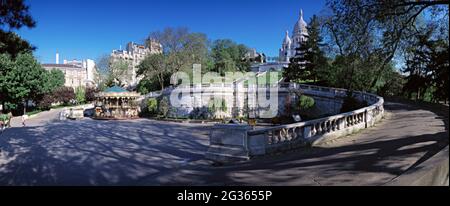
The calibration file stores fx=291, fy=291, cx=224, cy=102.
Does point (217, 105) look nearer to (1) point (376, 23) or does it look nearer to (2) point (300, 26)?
(1) point (376, 23)

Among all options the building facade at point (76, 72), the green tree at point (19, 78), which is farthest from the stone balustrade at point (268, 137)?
the building facade at point (76, 72)

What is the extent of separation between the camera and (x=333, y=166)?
6.17 meters

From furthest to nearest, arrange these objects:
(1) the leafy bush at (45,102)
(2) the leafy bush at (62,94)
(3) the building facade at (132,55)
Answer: (2) the leafy bush at (62,94) → (3) the building facade at (132,55) → (1) the leafy bush at (45,102)

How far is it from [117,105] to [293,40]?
6269cm

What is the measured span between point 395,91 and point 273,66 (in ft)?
156

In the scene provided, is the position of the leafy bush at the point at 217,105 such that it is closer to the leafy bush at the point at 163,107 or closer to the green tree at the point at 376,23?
the leafy bush at the point at 163,107

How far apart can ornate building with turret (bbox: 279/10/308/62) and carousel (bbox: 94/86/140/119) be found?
4641 centimetres

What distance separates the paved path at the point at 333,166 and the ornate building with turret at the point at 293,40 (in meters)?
64.3

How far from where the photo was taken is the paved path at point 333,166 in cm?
538

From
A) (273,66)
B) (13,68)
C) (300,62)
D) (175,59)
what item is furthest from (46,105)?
(273,66)

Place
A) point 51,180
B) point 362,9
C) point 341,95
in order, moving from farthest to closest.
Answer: point 341,95 < point 362,9 < point 51,180

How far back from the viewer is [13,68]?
113 ft
